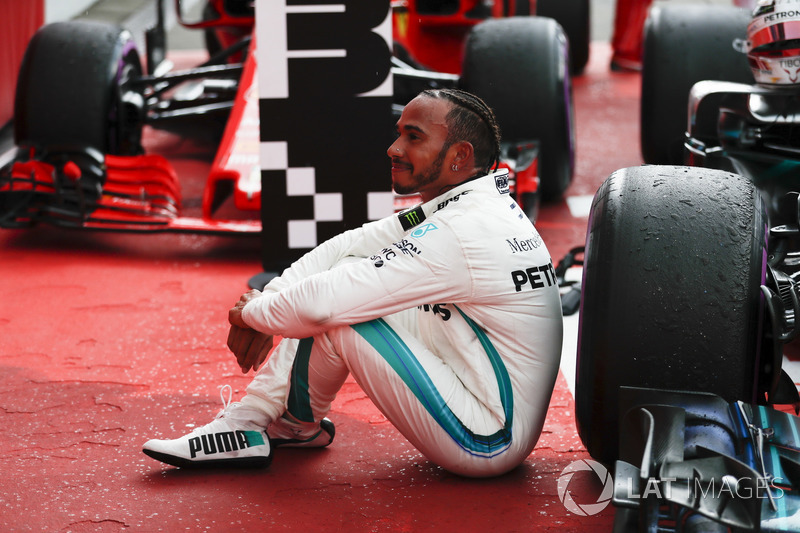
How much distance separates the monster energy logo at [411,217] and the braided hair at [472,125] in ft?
0.69

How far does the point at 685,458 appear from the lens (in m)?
2.02

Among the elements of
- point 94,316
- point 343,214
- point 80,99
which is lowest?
point 94,316

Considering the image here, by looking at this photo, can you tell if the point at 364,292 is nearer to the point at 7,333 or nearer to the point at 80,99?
the point at 7,333

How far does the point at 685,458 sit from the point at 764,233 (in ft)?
1.94

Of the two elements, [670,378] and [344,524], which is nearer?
[670,378]

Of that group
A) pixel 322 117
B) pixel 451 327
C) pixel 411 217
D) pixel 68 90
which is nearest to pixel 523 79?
pixel 322 117

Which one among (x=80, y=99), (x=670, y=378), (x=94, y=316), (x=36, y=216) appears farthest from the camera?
(x=80, y=99)

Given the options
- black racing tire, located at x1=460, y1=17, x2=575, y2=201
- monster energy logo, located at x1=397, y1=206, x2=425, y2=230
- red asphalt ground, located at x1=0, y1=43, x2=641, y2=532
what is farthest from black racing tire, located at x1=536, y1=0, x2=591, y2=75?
monster energy logo, located at x1=397, y1=206, x2=425, y2=230

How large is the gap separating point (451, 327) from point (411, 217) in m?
0.36

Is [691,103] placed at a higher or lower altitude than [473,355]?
higher

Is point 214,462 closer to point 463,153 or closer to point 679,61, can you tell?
point 463,153

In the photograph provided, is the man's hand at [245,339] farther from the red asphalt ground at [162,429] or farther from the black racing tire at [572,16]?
the black racing tire at [572,16]

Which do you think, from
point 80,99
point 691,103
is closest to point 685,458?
point 691,103

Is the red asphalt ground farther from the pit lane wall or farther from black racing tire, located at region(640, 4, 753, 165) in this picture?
black racing tire, located at region(640, 4, 753, 165)
